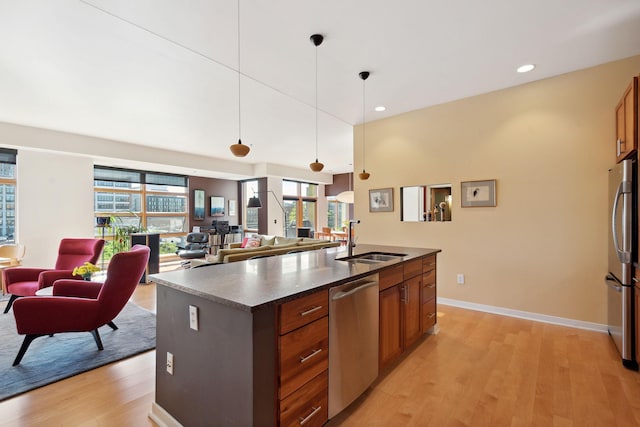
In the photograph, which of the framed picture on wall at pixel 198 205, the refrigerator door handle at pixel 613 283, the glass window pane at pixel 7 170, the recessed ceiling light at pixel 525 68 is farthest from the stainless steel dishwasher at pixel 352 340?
the framed picture on wall at pixel 198 205

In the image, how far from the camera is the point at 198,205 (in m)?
8.78

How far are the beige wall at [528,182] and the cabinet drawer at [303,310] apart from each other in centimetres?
308

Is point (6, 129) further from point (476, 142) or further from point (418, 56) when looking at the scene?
point (476, 142)

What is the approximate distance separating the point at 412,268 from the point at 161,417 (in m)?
2.15

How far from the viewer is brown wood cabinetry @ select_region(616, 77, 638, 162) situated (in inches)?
92.4

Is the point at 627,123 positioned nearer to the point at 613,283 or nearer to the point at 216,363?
the point at 613,283

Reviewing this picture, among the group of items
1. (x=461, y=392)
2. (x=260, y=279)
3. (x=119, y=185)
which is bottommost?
(x=461, y=392)

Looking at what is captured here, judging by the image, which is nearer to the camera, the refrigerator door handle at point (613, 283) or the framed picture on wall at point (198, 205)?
the refrigerator door handle at point (613, 283)

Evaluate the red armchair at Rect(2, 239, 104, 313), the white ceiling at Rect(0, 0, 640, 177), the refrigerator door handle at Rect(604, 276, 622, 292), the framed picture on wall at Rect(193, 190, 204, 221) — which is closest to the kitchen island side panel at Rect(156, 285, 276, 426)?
the white ceiling at Rect(0, 0, 640, 177)

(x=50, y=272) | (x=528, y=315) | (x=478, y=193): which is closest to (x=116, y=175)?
(x=50, y=272)

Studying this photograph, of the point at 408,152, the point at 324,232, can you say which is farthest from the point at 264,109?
the point at 324,232

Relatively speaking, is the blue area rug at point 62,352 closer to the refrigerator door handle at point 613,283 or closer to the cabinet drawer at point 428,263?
the cabinet drawer at point 428,263

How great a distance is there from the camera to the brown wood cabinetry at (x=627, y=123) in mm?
2348

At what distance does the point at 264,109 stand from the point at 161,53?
67.8 inches
